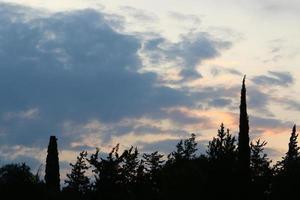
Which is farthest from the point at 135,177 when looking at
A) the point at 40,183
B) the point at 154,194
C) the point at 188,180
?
the point at 40,183

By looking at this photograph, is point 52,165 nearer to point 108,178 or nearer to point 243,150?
point 243,150

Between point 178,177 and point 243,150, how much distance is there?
471 inches

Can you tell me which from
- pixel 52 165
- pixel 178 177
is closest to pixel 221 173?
pixel 178 177

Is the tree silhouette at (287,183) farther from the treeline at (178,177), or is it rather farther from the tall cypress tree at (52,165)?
the tall cypress tree at (52,165)

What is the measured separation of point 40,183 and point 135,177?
68.4ft

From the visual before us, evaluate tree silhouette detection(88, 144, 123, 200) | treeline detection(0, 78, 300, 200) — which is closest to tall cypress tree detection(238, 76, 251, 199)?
treeline detection(0, 78, 300, 200)

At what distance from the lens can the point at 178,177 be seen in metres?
52.7

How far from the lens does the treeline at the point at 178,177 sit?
38.4m

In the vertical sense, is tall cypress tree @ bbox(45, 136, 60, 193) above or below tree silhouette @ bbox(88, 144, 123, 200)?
above

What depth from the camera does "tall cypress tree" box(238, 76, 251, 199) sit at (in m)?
57.0

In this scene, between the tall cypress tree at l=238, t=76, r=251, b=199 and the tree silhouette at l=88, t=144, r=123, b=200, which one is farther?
the tall cypress tree at l=238, t=76, r=251, b=199

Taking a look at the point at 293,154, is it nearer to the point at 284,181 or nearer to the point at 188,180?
the point at 284,181

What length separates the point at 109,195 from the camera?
3750cm

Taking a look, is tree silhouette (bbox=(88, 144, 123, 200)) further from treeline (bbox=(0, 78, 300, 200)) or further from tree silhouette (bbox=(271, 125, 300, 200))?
tree silhouette (bbox=(271, 125, 300, 200))
